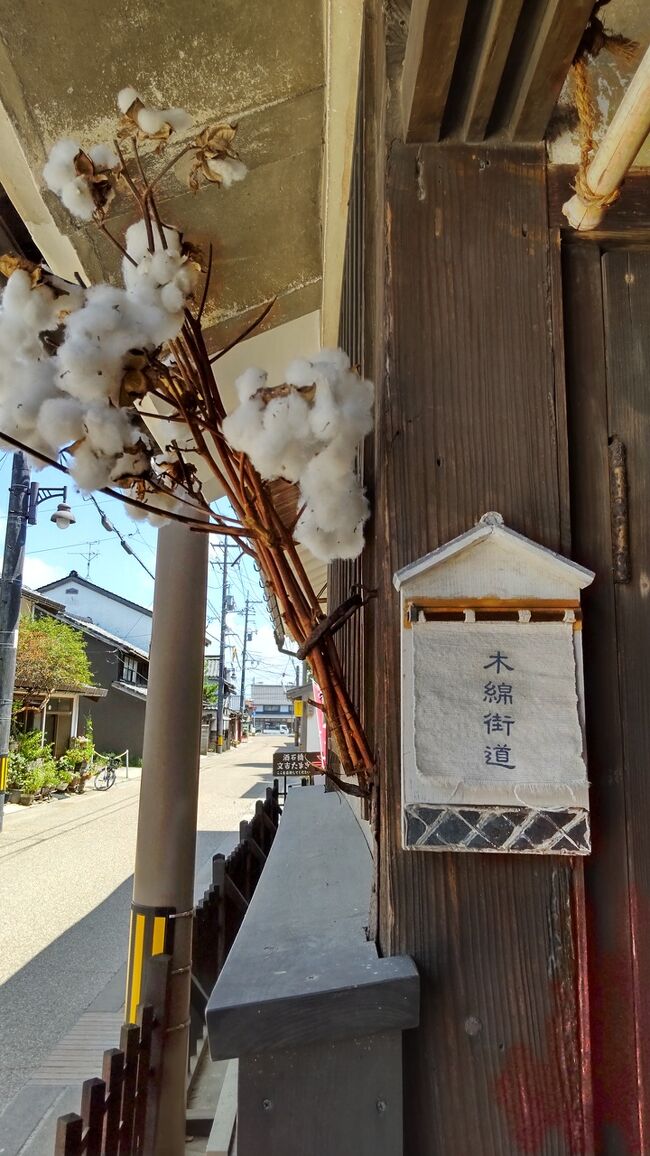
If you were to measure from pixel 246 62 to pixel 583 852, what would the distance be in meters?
1.78

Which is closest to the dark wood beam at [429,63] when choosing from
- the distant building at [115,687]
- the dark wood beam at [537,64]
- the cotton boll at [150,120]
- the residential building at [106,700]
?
the dark wood beam at [537,64]

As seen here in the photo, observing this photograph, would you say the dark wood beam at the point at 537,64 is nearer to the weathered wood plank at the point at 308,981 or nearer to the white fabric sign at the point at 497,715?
the white fabric sign at the point at 497,715

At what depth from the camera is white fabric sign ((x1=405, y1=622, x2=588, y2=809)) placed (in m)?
1.04

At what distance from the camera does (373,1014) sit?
3.03 ft

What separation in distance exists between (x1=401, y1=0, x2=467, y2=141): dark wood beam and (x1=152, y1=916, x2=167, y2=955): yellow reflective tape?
131 inches

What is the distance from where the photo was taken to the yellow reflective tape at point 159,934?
10.8 ft

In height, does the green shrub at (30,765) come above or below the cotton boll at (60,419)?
below

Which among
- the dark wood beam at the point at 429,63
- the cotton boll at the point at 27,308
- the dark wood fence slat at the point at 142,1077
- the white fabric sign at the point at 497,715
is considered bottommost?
the dark wood fence slat at the point at 142,1077

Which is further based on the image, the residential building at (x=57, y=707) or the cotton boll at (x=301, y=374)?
the residential building at (x=57, y=707)

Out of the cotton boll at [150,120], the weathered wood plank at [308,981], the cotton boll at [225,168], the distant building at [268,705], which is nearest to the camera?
the weathered wood plank at [308,981]

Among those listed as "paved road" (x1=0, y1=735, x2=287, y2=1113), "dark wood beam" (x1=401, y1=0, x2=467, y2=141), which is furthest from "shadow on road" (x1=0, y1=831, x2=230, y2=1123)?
"dark wood beam" (x1=401, y1=0, x2=467, y2=141)

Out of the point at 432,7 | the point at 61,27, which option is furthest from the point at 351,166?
the point at 432,7

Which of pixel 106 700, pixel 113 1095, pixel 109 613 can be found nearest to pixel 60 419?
pixel 113 1095

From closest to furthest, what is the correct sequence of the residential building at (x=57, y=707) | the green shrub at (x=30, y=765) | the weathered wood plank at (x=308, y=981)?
the weathered wood plank at (x=308, y=981) → the green shrub at (x=30, y=765) → the residential building at (x=57, y=707)
